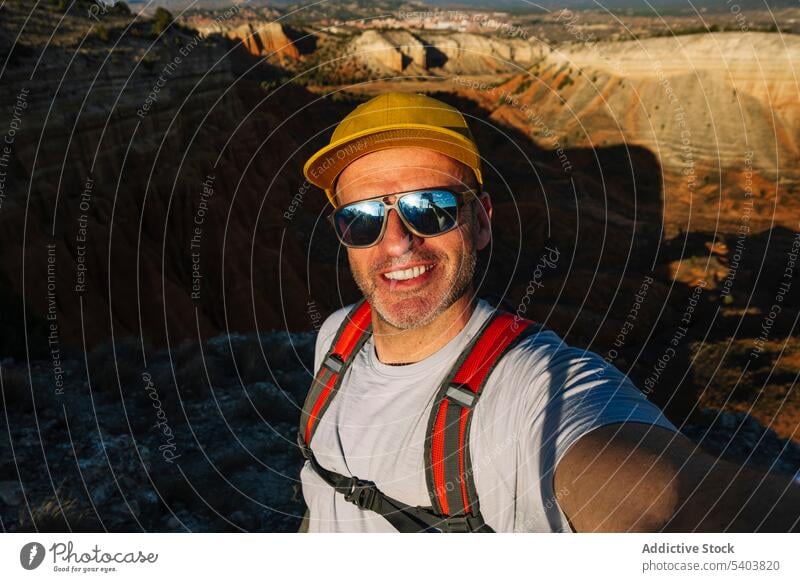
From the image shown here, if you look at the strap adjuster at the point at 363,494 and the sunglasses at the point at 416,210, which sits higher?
the sunglasses at the point at 416,210

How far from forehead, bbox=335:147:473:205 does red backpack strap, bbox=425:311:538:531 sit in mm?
831

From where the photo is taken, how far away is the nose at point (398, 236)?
284 centimetres

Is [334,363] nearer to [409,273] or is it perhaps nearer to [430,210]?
[409,273]

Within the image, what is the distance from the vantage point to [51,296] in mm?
15109

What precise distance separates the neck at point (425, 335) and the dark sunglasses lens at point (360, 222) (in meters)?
0.44

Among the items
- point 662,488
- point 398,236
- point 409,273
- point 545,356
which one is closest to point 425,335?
point 409,273

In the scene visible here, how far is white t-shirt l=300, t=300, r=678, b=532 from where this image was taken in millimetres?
2006

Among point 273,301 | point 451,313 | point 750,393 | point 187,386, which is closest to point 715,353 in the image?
point 750,393

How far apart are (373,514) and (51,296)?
15316 millimetres

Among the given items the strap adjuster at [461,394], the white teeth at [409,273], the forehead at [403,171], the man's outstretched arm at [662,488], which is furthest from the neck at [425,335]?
the man's outstretched arm at [662,488]

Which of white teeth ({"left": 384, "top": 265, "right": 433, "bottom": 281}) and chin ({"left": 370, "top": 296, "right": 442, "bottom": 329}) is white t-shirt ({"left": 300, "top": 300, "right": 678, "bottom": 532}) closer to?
chin ({"left": 370, "top": 296, "right": 442, "bottom": 329})

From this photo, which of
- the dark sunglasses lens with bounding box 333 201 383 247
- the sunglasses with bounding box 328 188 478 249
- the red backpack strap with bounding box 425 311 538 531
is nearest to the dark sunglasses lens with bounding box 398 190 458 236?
the sunglasses with bounding box 328 188 478 249

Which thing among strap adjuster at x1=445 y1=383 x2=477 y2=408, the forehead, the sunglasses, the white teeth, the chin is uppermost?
the forehead

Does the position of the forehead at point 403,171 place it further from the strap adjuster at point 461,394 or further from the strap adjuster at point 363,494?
the strap adjuster at point 363,494
